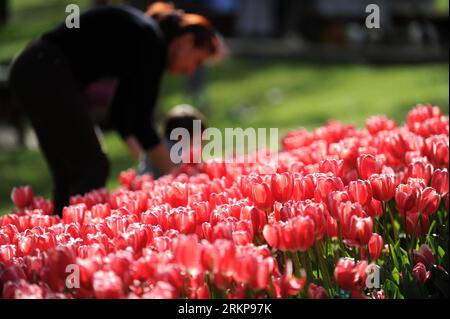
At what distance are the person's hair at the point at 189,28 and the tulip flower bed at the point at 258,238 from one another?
4.43 feet

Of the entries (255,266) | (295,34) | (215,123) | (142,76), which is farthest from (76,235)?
(295,34)

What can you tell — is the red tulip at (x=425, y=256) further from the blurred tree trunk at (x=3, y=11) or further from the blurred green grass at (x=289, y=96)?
the blurred tree trunk at (x=3, y=11)

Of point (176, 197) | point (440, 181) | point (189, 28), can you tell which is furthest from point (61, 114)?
point (440, 181)

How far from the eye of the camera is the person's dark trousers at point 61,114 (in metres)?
5.01

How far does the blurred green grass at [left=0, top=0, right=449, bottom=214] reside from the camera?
1221cm

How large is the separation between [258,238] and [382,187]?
0.47 m

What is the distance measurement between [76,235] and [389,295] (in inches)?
44.0

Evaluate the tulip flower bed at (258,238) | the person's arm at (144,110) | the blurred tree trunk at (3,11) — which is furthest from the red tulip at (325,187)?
the blurred tree trunk at (3,11)

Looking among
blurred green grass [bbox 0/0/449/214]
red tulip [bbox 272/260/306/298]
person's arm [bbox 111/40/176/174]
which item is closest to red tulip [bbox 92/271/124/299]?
red tulip [bbox 272/260/306/298]

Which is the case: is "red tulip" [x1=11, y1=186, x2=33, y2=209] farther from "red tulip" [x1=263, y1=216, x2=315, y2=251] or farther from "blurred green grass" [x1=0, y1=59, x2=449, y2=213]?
"blurred green grass" [x1=0, y1=59, x2=449, y2=213]

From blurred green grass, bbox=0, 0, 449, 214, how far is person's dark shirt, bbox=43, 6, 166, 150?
4.66m

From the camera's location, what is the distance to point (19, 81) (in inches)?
203

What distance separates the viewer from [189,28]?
5141 millimetres
